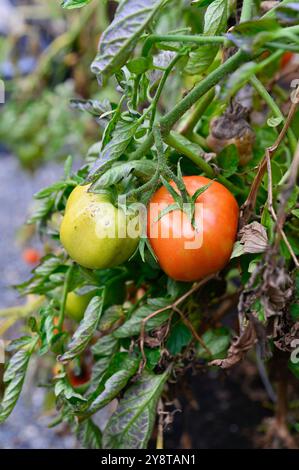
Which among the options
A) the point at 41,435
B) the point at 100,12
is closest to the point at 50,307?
the point at 41,435

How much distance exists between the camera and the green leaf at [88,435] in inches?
21.5

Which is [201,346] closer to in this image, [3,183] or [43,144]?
[43,144]

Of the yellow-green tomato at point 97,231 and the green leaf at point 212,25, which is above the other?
the green leaf at point 212,25

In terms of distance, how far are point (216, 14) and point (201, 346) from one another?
1.04 ft

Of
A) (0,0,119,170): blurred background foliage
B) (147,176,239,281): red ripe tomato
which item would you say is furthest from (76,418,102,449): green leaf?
(0,0,119,170): blurred background foliage

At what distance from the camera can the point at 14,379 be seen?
0.50 m

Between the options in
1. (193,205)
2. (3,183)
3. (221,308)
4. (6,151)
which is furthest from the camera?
(6,151)

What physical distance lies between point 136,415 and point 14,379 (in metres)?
0.11

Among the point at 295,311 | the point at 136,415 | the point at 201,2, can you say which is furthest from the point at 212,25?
the point at 136,415

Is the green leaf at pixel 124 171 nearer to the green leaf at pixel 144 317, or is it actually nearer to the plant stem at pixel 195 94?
the plant stem at pixel 195 94

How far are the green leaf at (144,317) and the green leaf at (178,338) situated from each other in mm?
28

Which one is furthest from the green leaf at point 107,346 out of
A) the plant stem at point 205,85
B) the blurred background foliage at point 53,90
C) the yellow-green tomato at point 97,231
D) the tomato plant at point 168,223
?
the blurred background foliage at point 53,90

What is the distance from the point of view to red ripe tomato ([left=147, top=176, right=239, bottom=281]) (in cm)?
41
